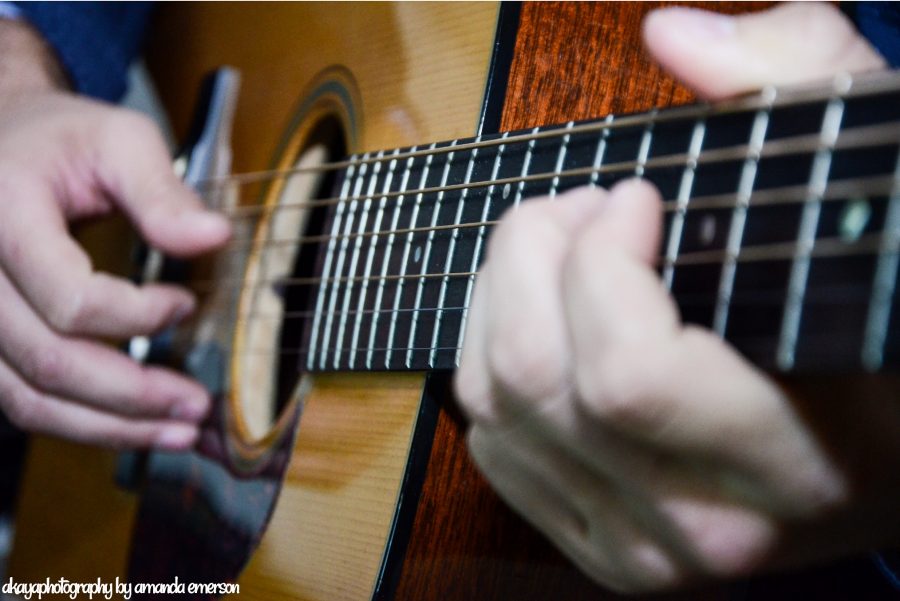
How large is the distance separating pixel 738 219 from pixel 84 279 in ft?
2.07

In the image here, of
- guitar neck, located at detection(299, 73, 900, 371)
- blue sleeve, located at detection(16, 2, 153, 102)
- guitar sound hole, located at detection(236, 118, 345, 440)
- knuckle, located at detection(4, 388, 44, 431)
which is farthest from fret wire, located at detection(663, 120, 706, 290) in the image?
blue sleeve, located at detection(16, 2, 153, 102)

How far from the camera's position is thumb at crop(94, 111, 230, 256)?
2.61ft

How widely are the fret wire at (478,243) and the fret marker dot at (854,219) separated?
242mm

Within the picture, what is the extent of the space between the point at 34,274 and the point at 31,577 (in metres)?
0.56

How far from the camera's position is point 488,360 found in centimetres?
41

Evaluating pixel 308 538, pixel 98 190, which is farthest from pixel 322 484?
pixel 98 190

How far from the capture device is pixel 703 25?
40cm

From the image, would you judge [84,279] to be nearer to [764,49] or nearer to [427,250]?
[427,250]

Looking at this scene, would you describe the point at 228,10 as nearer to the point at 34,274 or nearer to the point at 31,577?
the point at 34,274

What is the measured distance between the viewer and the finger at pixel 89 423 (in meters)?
0.88

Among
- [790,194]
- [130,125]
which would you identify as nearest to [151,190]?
[130,125]

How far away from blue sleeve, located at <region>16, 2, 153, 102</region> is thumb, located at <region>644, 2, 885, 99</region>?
90 cm

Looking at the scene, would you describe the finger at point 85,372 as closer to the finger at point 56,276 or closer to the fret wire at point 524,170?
the finger at point 56,276

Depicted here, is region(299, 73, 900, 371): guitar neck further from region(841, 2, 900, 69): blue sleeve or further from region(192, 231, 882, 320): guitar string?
region(841, 2, 900, 69): blue sleeve
